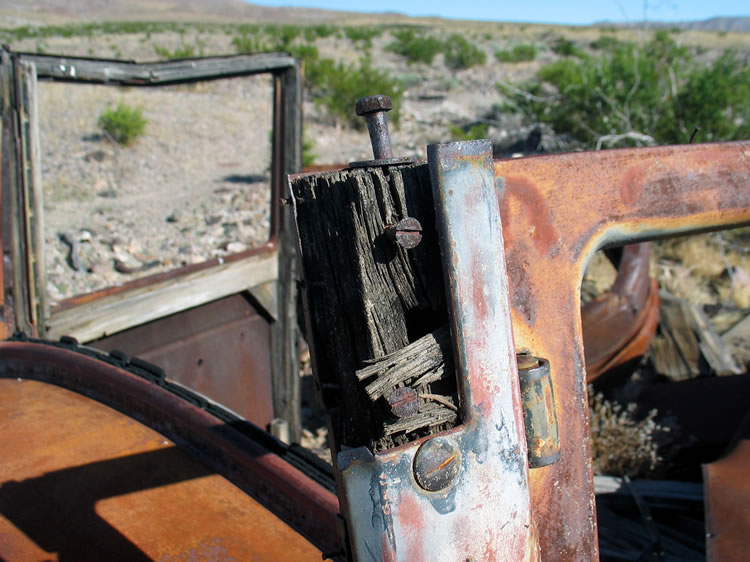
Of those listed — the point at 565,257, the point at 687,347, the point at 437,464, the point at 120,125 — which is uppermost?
the point at 120,125

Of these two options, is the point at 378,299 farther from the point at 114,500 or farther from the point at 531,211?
the point at 114,500

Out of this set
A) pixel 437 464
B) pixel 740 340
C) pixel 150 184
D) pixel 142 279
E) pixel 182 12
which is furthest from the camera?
pixel 182 12

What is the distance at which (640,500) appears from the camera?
3.17 meters

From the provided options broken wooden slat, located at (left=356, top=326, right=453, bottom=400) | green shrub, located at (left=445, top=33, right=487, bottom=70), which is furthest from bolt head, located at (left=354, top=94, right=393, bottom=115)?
green shrub, located at (left=445, top=33, right=487, bottom=70)

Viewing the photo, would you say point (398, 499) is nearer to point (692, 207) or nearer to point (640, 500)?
point (692, 207)

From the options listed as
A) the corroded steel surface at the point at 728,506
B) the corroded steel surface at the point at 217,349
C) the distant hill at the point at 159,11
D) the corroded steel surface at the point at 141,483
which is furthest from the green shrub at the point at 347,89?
the distant hill at the point at 159,11

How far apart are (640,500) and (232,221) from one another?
590 cm

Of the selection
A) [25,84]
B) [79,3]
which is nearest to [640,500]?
[25,84]

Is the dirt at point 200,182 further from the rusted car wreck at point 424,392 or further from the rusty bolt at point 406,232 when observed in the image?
the rusty bolt at point 406,232

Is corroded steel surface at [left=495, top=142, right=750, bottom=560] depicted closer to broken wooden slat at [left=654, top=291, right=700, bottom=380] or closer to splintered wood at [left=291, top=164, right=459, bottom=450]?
splintered wood at [left=291, top=164, right=459, bottom=450]

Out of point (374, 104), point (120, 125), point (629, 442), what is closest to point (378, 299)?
point (374, 104)

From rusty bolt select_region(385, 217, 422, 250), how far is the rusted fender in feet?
11.5

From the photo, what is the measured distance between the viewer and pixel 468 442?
82 centimetres

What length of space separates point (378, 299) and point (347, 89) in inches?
615
